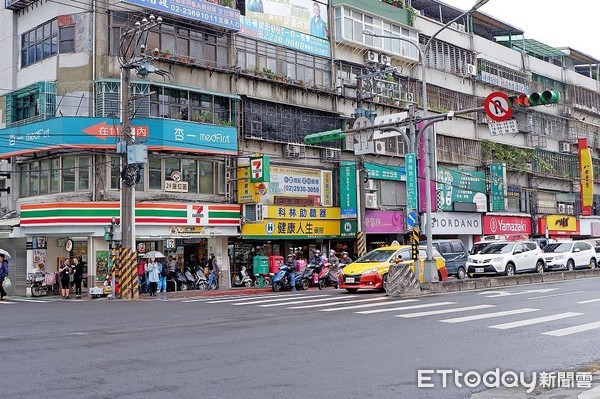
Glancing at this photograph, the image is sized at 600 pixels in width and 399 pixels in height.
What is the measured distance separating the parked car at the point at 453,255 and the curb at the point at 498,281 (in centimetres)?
433

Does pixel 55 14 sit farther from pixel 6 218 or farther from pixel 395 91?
pixel 395 91

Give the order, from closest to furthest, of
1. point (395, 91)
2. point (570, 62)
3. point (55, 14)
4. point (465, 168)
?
1. point (55, 14)
2. point (395, 91)
3. point (465, 168)
4. point (570, 62)

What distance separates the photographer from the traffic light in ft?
52.4

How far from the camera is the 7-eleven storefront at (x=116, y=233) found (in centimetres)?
2844

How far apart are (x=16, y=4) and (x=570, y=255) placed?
29450 millimetres

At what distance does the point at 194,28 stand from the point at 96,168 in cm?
821

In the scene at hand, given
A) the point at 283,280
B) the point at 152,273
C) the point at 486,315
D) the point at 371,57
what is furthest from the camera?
the point at 371,57

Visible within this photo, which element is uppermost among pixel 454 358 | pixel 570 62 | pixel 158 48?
pixel 570 62

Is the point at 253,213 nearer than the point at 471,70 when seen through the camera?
Yes

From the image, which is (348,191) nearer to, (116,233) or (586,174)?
(116,233)

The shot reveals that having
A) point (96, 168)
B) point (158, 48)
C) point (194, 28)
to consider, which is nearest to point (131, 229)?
point (96, 168)

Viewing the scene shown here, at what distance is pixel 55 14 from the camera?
30.9 meters

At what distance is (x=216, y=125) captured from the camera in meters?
30.9

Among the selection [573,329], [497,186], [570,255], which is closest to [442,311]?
[573,329]
